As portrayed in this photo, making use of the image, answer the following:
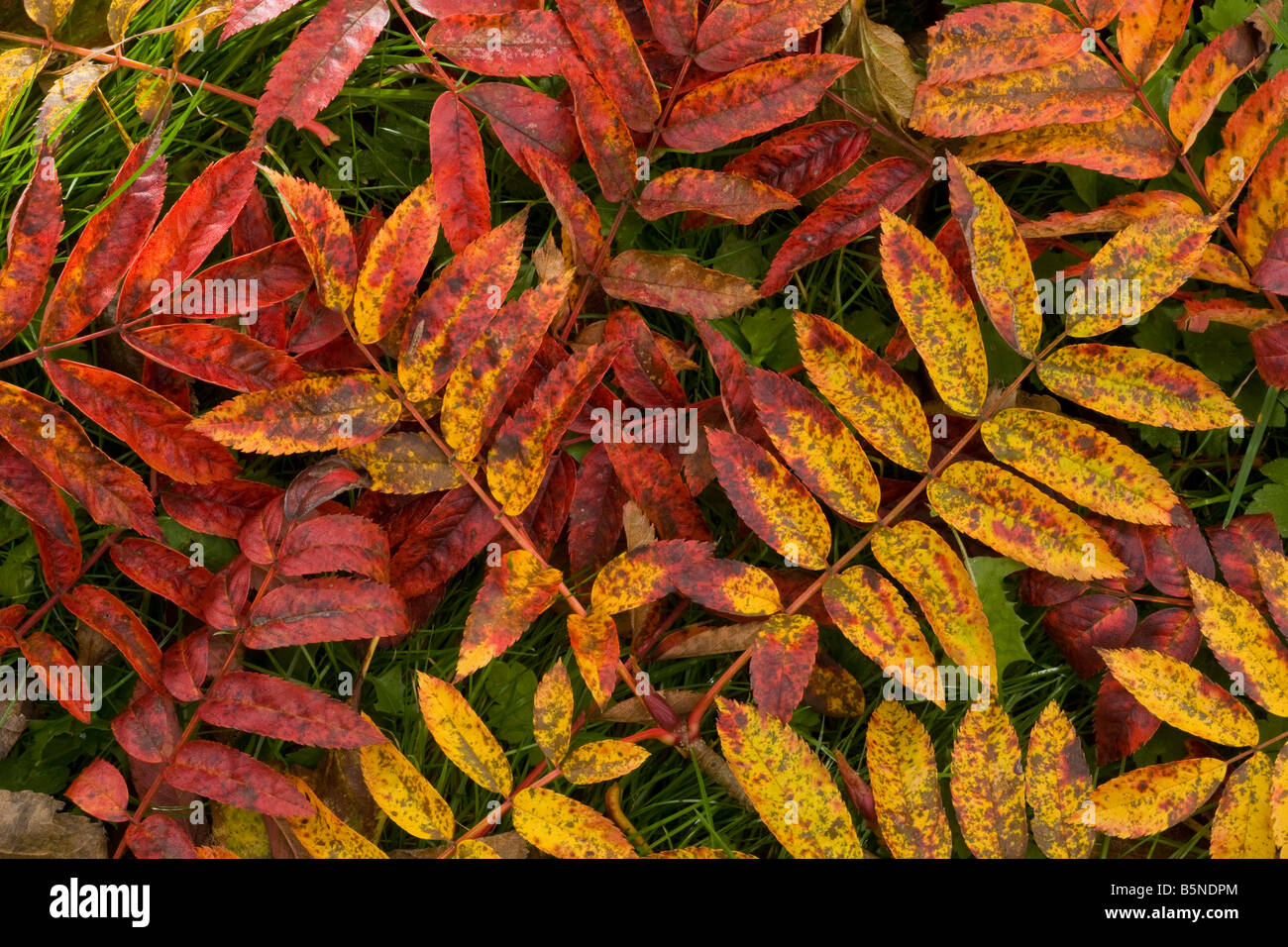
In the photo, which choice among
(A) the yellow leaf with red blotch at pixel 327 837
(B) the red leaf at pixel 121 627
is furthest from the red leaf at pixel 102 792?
(A) the yellow leaf with red blotch at pixel 327 837

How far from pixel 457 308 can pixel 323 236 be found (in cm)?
24

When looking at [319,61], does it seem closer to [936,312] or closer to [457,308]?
[457,308]

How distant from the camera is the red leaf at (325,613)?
5.56 feet

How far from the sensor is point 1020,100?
5.61 ft

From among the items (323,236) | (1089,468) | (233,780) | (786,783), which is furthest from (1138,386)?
(233,780)

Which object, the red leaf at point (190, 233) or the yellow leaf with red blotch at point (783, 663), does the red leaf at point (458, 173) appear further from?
the yellow leaf with red blotch at point (783, 663)

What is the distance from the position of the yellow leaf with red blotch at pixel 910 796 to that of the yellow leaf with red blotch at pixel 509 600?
25.2 inches

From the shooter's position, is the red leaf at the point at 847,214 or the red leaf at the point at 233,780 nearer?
the red leaf at the point at 233,780

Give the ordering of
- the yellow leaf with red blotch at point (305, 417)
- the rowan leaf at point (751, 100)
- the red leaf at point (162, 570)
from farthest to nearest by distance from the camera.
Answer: the red leaf at point (162, 570)
the rowan leaf at point (751, 100)
the yellow leaf with red blotch at point (305, 417)

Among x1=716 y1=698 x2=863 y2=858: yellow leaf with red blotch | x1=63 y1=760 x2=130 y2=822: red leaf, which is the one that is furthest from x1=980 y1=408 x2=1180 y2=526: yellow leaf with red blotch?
x1=63 y1=760 x2=130 y2=822: red leaf

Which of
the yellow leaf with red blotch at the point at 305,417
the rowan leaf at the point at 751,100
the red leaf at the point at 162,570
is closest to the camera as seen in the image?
the yellow leaf with red blotch at the point at 305,417

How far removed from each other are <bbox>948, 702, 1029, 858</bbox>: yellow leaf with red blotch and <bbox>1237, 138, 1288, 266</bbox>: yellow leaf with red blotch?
0.92 m

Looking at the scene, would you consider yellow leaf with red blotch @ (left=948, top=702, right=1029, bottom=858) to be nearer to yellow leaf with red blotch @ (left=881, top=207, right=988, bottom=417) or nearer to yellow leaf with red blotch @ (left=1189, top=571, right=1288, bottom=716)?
yellow leaf with red blotch @ (left=1189, top=571, right=1288, bottom=716)

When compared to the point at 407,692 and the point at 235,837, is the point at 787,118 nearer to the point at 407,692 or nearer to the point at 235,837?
the point at 407,692
